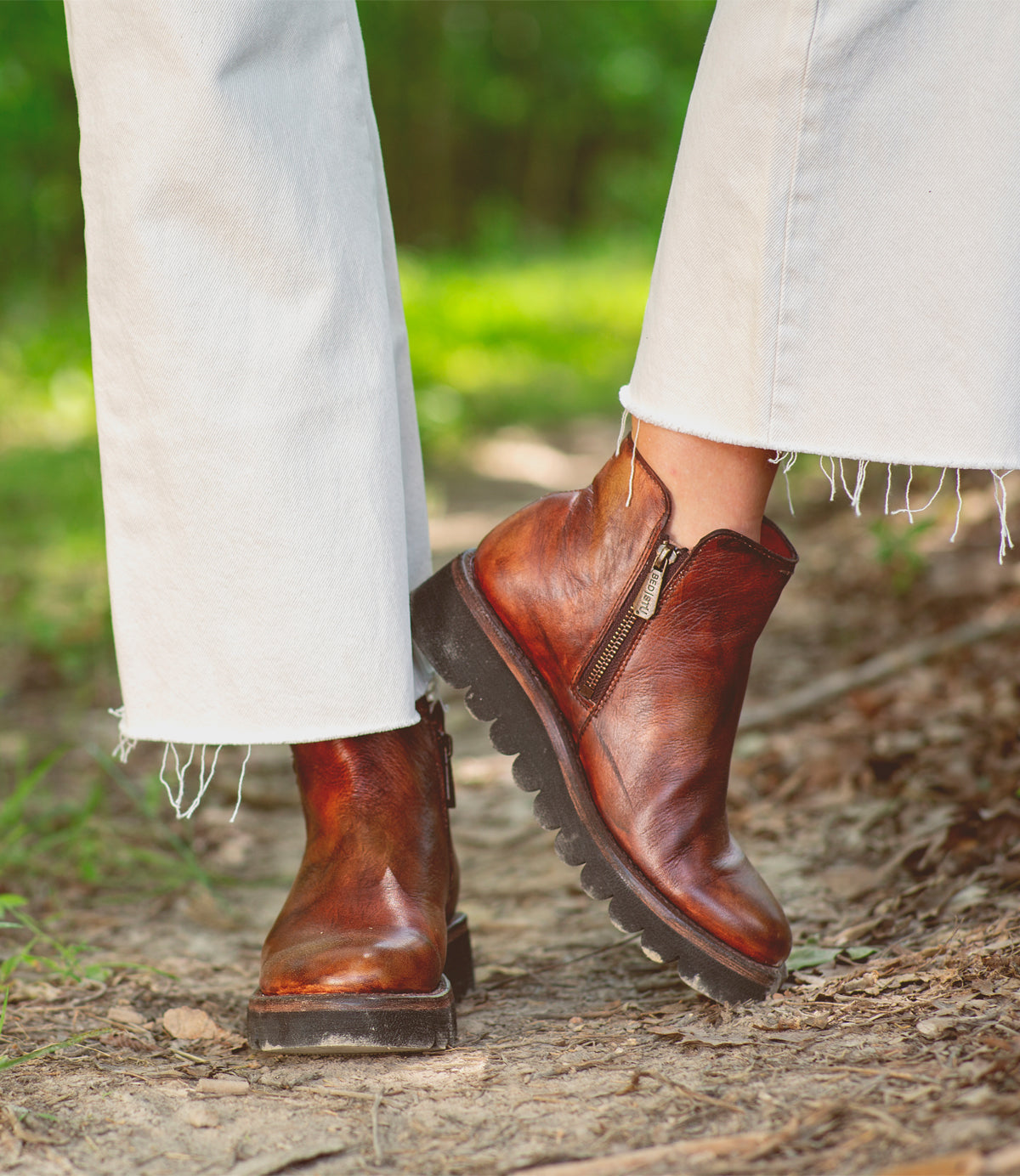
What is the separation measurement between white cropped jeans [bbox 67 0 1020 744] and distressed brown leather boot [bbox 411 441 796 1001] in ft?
0.51

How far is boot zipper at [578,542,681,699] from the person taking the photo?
1257mm

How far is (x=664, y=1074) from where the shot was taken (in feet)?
3.45

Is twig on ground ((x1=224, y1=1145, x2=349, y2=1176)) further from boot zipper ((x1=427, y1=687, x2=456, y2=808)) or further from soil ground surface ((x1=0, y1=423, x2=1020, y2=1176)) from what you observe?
boot zipper ((x1=427, y1=687, x2=456, y2=808))

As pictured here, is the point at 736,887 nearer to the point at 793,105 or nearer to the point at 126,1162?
the point at 126,1162

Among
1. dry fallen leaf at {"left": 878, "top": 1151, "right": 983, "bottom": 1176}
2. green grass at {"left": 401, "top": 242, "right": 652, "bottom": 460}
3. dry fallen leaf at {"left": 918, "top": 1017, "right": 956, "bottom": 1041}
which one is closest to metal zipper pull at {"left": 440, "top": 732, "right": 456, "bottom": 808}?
dry fallen leaf at {"left": 918, "top": 1017, "right": 956, "bottom": 1041}

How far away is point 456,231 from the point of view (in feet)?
60.6

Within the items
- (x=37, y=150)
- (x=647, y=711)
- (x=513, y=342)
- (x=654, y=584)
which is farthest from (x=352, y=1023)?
(x=37, y=150)

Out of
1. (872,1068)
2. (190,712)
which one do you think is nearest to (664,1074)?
(872,1068)

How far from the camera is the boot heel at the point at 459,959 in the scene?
143cm

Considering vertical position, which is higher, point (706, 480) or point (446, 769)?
point (706, 480)

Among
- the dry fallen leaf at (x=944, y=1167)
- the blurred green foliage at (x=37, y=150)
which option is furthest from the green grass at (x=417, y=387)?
the dry fallen leaf at (x=944, y=1167)

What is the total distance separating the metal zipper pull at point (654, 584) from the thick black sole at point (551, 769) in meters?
0.16

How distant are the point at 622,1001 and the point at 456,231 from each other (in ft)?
59.8

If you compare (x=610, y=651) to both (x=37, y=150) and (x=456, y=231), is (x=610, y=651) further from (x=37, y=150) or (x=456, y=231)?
(x=456, y=231)
